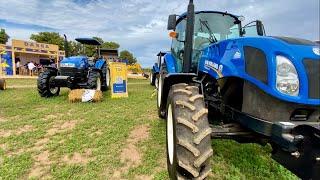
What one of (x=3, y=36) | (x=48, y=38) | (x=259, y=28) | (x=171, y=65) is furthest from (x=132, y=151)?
(x=3, y=36)

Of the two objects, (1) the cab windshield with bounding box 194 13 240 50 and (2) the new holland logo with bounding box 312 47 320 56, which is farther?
(1) the cab windshield with bounding box 194 13 240 50

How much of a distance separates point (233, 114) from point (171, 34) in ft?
5.63

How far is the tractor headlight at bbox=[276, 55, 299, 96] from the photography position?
2703 mm

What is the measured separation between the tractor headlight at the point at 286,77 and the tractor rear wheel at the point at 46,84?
9.76 m

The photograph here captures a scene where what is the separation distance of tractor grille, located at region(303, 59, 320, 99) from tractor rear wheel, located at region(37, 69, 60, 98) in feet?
32.6

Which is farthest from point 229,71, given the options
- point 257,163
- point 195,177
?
point 257,163

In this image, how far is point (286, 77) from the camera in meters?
2.72

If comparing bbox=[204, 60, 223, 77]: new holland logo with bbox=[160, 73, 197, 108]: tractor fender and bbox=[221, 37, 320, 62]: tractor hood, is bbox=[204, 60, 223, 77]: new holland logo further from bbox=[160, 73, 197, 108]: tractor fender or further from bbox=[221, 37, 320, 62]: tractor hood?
bbox=[221, 37, 320, 62]: tractor hood

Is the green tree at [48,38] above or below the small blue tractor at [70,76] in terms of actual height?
above

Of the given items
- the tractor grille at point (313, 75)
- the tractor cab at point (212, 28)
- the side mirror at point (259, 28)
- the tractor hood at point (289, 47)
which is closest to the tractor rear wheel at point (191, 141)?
the tractor hood at point (289, 47)

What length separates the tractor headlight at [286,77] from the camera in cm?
270

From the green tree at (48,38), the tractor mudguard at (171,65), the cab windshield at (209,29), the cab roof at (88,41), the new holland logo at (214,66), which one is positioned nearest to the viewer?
the new holland logo at (214,66)

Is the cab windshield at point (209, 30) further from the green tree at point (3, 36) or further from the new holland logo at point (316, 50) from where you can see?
the green tree at point (3, 36)

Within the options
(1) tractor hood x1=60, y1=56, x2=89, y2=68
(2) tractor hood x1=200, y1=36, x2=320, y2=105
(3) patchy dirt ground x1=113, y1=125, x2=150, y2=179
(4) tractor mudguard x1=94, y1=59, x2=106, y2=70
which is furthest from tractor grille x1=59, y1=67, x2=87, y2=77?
(2) tractor hood x1=200, y1=36, x2=320, y2=105
